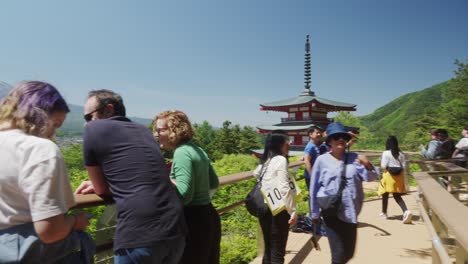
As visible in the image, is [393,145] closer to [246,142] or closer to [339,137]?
[339,137]

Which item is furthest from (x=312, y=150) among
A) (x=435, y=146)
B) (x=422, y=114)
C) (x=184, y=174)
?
(x=422, y=114)

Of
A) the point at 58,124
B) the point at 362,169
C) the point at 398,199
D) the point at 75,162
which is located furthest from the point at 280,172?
the point at 75,162

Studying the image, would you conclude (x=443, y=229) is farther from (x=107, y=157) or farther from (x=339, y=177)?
(x=107, y=157)

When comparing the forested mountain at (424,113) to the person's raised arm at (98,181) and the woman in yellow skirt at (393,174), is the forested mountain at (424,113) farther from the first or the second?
the person's raised arm at (98,181)

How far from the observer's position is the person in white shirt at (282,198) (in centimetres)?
280

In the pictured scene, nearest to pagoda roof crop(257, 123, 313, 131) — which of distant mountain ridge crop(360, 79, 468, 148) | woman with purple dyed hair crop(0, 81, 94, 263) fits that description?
distant mountain ridge crop(360, 79, 468, 148)

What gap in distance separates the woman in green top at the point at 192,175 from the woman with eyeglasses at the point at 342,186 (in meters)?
1.20

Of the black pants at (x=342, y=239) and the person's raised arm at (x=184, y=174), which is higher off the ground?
the person's raised arm at (x=184, y=174)

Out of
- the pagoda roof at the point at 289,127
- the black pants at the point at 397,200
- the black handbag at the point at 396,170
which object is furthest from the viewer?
the pagoda roof at the point at 289,127

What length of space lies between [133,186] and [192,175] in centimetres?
44

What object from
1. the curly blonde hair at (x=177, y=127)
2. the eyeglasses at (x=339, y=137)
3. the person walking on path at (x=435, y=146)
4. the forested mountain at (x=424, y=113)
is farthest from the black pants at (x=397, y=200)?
the forested mountain at (x=424, y=113)

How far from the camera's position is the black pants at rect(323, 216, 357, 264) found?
277cm

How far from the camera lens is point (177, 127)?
1.98m

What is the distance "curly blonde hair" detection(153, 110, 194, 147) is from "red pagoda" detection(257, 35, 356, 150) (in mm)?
25831
